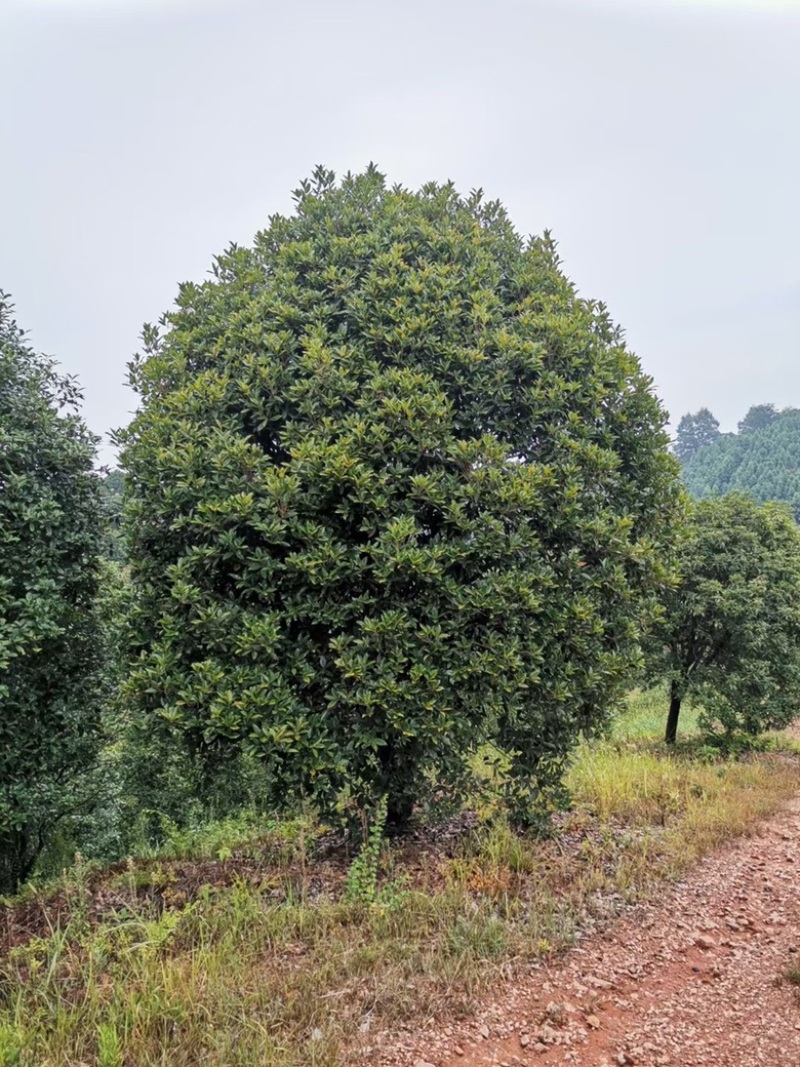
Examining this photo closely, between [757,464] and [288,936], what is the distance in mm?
78776

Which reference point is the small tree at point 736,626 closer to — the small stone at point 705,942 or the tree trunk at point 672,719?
the tree trunk at point 672,719

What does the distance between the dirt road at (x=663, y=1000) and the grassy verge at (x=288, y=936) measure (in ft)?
0.53

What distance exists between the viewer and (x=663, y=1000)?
3102 millimetres

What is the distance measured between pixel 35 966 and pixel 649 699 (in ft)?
55.0

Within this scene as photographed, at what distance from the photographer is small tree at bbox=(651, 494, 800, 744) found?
11.1 metres

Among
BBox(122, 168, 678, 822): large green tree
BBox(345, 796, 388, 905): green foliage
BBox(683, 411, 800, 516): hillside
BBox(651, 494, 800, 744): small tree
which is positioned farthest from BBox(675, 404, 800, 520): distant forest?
BBox(345, 796, 388, 905): green foliage

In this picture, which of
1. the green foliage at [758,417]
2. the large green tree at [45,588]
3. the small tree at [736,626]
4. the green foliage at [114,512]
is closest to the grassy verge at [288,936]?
the large green tree at [45,588]

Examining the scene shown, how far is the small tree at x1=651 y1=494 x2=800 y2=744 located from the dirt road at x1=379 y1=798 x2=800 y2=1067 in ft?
Result: 25.0

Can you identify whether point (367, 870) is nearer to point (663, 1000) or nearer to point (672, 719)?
point (663, 1000)

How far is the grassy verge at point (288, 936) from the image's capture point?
8.61ft

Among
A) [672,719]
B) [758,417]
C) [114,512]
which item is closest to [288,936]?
[114,512]

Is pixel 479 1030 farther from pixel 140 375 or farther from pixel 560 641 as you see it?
pixel 140 375

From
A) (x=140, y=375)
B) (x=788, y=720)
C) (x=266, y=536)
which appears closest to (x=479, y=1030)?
(x=266, y=536)

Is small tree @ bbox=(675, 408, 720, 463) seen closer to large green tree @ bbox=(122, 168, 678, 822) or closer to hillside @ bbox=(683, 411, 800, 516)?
hillside @ bbox=(683, 411, 800, 516)
